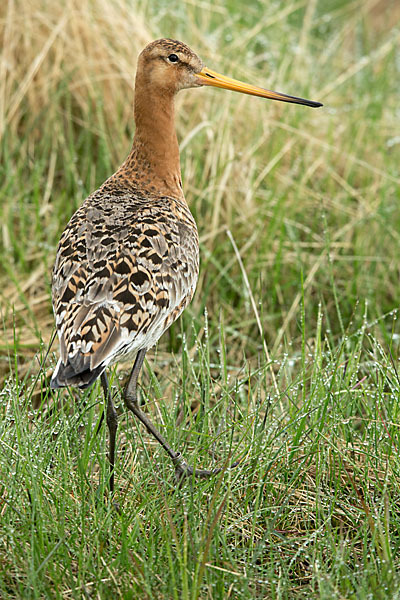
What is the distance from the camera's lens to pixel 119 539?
2.57m

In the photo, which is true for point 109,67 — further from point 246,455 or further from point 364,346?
point 246,455

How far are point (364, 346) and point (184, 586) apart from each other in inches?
88.8

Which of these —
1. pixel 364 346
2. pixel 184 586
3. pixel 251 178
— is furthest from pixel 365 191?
pixel 184 586

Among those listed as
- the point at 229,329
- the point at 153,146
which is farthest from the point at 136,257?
the point at 229,329

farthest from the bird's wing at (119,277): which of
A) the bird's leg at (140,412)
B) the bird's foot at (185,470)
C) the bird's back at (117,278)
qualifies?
the bird's foot at (185,470)

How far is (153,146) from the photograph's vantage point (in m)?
3.52

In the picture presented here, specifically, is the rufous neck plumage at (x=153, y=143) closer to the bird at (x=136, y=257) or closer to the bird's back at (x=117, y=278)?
the bird at (x=136, y=257)

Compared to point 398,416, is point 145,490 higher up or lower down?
lower down

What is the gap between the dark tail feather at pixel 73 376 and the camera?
2.60 meters

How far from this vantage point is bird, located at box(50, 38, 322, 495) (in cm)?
277

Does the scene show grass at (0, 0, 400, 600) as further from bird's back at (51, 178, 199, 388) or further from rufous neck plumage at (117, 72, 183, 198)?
rufous neck plumage at (117, 72, 183, 198)

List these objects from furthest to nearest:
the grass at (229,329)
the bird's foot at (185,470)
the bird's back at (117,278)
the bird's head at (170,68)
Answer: the bird's head at (170,68)
the bird's foot at (185,470)
the bird's back at (117,278)
the grass at (229,329)

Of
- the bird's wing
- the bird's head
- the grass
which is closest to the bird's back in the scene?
the bird's wing

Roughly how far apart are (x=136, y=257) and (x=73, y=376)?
54 centimetres
